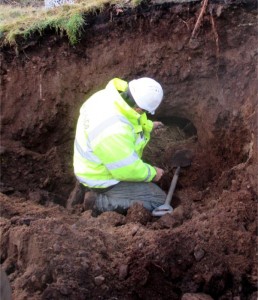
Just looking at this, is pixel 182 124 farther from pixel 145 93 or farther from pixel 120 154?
pixel 120 154

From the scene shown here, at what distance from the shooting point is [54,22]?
575cm

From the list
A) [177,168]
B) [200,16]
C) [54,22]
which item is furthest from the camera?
[54,22]

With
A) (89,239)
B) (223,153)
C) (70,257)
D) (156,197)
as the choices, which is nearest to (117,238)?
(89,239)

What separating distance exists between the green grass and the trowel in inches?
71.9

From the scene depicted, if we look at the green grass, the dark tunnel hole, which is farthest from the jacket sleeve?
the green grass

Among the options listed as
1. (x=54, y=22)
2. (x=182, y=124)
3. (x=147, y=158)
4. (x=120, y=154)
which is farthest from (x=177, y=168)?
(x=54, y=22)

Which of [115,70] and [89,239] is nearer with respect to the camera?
[89,239]

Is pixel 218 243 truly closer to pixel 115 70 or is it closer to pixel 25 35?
pixel 115 70

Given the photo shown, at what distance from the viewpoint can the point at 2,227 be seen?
4051mm

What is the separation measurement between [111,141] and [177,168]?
1243 millimetres

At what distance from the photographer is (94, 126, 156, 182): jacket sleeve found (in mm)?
4461

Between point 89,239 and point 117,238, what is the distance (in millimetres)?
319

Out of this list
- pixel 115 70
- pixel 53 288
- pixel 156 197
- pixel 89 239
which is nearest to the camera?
pixel 53 288

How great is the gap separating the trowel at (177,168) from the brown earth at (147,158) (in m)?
0.09
